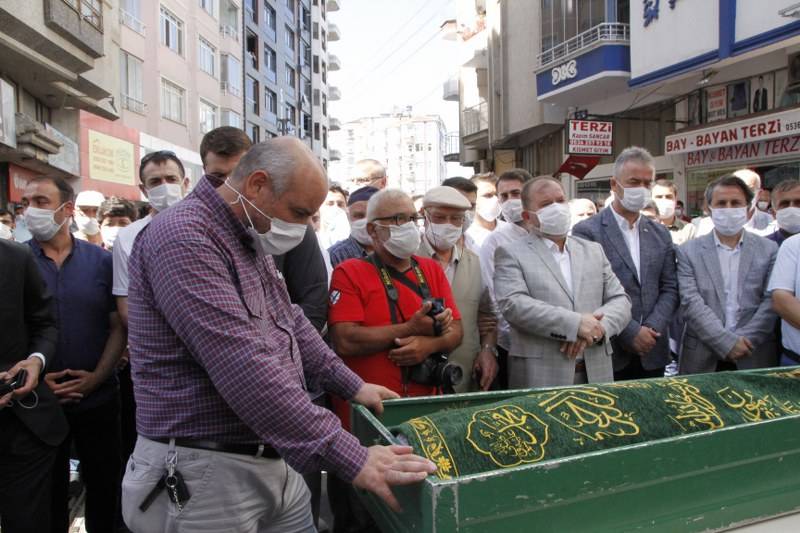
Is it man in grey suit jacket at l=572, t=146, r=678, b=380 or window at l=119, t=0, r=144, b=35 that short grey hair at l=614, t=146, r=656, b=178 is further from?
window at l=119, t=0, r=144, b=35

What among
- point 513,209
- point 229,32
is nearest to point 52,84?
point 513,209

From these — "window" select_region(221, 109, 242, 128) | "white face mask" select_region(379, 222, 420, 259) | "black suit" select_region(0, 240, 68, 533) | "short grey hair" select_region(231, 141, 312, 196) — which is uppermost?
"window" select_region(221, 109, 242, 128)

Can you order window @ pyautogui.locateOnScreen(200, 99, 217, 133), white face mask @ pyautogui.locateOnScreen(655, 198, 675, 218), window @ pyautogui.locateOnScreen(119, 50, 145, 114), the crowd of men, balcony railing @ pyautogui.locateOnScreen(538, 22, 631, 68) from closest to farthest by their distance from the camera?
the crowd of men, white face mask @ pyautogui.locateOnScreen(655, 198, 675, 218), balcony railing @ pyautogui.locateOnScreen(538, 22, 631, 68), window @ pyautogui.locateOnScreen(119, 50, 145, 114), window @ pyautogui.locateOnScreen(200, 99, 217, 133)

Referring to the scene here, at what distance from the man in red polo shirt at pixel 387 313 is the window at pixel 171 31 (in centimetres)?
2262

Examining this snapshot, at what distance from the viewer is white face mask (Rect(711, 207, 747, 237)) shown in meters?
4.00

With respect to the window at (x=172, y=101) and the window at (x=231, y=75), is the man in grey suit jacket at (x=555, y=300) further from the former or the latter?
the window at (x=231, y=75)

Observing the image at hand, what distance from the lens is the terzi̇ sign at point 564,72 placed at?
14.6 m

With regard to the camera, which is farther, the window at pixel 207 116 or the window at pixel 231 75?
the window at pixel 231 75

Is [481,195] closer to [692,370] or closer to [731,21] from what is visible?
[692,370]

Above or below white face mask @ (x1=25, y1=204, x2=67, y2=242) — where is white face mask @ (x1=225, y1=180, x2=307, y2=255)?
below

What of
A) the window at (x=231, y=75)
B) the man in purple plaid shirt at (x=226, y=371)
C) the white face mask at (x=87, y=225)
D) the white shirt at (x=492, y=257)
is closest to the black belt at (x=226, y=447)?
the man in purple plaid shirt at (x=226, y=371)

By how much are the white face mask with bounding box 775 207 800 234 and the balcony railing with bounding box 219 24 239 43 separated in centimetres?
2914

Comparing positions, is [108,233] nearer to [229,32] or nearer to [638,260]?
[638,260]

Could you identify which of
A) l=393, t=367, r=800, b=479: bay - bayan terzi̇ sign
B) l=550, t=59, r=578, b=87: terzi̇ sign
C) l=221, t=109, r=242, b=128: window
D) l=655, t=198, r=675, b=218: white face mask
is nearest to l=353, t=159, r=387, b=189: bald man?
l=655, t=198, r=675, b=218: white face mask
